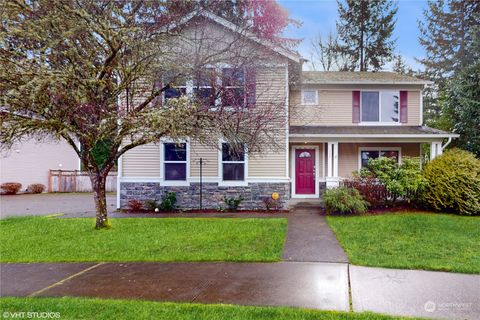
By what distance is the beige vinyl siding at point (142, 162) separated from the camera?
41.8 ft

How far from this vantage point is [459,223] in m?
9.08

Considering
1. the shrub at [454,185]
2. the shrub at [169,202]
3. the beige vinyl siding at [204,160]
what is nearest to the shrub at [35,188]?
the shrub at [169,202]

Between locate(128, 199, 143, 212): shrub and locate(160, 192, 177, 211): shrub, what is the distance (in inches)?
33.8

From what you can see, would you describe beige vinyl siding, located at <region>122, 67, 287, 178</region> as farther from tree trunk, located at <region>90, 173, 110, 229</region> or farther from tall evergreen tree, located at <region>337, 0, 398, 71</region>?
tall evergreen tree, located at <region>337, 0, 398, 71</region>

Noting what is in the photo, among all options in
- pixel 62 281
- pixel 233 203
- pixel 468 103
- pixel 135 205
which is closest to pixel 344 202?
pixel 233 203

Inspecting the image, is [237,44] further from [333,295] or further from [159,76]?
[333,295]

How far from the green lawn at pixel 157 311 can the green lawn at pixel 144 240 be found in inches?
78.4

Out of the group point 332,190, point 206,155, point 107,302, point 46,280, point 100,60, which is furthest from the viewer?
point 206,155

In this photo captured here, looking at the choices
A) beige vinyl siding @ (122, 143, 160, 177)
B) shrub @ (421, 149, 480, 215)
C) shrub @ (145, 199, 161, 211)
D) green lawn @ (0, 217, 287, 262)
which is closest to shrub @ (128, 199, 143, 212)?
shrub @ (145, 199, 161, 211)

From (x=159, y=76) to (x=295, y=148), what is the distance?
827 centimetres

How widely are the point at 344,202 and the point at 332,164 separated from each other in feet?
11.6

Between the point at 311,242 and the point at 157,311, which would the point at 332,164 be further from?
the point at 157,311

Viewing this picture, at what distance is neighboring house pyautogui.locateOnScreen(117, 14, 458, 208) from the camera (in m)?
12.5

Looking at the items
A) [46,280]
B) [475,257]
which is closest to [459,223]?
[475,257]
